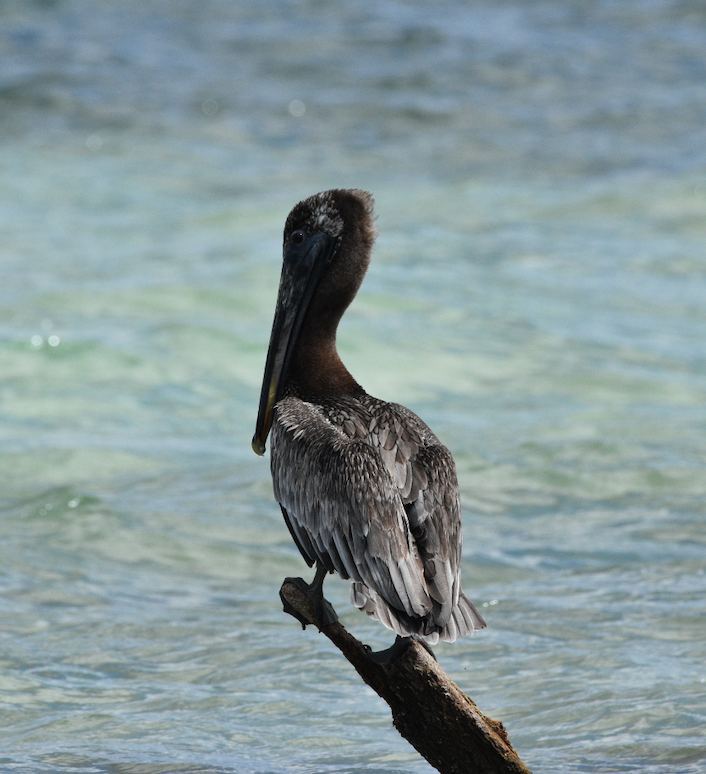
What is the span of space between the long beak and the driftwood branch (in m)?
1.34

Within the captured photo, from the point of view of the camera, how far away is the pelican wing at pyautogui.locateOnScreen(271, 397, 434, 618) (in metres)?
3.63

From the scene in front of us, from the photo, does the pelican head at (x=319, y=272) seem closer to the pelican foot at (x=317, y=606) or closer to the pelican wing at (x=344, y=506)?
the pelican wing at (x=344, y=506)

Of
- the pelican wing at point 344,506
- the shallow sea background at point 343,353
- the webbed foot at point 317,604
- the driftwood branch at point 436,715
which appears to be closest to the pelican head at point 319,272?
the pelican wing at point 344,506

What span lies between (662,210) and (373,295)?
14.5 ft

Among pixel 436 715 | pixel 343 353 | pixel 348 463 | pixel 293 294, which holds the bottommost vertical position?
A: pixel 343 353

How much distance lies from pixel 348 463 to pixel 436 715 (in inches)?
30.9

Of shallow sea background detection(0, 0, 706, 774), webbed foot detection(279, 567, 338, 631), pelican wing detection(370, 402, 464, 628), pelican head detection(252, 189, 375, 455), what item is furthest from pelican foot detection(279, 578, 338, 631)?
shallow sea background detection(0, 0, 706, 774)

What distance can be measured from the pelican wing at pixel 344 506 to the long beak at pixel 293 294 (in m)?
0.35

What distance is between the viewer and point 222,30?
2208 centimetres

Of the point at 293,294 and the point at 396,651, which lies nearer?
the point at 396,651

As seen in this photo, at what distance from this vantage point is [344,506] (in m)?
3.87

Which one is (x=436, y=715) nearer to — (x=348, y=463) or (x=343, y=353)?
(x=348, y=463)

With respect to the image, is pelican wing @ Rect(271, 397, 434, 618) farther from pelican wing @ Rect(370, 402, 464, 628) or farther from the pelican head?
the pelican head

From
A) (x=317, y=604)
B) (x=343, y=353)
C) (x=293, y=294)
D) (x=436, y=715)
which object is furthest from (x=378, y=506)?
(x=343, y=353)
